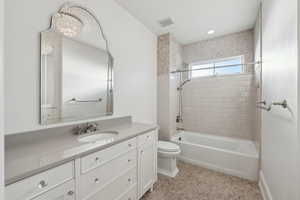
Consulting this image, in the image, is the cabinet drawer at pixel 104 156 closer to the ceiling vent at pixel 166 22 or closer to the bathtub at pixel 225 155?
the bathtub at pixel 225 155

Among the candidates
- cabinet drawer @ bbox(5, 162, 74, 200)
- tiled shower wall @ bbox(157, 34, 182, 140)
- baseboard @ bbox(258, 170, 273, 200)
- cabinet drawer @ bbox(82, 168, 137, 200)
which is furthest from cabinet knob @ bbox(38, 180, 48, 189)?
tiled shower wall @ bbox(157, 34, 182, 140)

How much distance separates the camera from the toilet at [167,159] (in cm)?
214

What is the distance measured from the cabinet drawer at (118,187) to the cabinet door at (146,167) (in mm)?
131

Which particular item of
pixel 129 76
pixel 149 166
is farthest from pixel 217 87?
pixel 149 166

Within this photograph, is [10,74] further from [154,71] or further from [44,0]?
[154,71]

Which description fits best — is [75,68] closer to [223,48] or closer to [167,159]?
[167,159]

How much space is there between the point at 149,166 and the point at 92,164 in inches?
36.3

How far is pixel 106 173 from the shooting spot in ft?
3.72

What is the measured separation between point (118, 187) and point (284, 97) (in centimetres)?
165

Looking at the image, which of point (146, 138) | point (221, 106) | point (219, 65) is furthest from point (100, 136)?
point (219, 65)

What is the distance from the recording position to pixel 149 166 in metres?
1.73

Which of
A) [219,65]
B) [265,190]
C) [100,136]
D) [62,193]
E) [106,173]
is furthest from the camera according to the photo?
[219,65]

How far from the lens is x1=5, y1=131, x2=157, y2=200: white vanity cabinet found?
73cm

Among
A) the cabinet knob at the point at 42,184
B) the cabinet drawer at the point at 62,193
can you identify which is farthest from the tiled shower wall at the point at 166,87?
the cabinet knob at the point at 42,184
